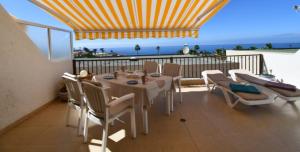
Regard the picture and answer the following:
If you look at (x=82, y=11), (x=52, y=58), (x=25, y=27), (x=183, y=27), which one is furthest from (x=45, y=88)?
(x=183, y=27)

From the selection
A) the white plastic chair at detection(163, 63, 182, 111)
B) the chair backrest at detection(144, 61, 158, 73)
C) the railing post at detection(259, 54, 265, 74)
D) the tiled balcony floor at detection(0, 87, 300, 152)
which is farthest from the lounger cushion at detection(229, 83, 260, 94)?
the railing post at detection(259, 54, 265, 74)

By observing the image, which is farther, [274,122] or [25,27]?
[25,27]

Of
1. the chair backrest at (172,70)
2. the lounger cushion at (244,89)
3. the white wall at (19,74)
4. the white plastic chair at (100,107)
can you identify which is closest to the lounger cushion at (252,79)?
the lounger cushion at (244,89)

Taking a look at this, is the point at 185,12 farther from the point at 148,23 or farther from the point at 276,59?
the point at 276,59

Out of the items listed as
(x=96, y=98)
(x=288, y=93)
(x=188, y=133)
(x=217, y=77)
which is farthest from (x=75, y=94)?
(x=288, y=93)

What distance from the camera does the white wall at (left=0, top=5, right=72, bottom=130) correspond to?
3.18 metres

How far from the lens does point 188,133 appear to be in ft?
10.1

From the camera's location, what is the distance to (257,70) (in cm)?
749

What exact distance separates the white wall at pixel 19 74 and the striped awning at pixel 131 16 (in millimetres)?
947

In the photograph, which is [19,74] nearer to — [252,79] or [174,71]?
[174,71]

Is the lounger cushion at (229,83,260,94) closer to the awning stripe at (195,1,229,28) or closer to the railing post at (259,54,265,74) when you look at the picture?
the awning stripe at (195,1,229,28)

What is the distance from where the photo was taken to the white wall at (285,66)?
548 centimetres

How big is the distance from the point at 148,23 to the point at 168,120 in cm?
342

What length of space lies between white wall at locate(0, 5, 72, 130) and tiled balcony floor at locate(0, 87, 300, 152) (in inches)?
11.9
